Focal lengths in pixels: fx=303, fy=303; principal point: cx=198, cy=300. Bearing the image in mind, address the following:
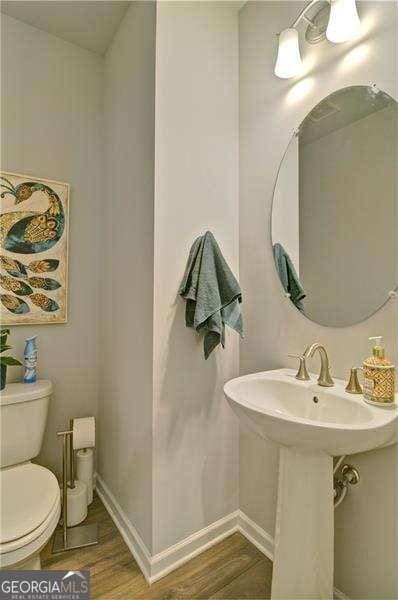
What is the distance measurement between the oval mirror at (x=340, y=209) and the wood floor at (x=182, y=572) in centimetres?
110

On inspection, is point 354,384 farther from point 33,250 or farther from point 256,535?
point 33,250

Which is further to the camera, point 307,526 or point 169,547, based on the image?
point 169,547

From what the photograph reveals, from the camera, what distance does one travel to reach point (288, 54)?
4.11 feet


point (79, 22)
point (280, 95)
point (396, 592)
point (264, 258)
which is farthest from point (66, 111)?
point (396, 592)

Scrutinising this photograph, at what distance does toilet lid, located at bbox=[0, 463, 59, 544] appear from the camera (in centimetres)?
103

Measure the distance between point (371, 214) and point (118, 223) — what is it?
1201 mm

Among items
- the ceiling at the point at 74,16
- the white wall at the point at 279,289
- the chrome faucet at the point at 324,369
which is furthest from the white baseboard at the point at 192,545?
the ceiling at the point at 74,16

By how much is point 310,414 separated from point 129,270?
101 cm

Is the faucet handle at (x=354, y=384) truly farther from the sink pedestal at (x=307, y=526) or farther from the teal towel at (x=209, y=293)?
the teal towel at (x=209, y=293)

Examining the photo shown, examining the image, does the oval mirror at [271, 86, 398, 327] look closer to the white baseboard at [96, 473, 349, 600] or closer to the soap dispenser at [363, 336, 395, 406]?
the soap dispenser at [363, 336, 395, 406]

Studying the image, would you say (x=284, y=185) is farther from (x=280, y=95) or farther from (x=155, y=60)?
(x=155, y=60)

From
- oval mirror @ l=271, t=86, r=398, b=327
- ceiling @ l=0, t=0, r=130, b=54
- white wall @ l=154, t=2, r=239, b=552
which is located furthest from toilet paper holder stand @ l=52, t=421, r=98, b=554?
ceiling @ l=0, t=0, r=130, b=54

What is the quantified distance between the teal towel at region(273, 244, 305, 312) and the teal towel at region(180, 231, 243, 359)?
0.21 metres

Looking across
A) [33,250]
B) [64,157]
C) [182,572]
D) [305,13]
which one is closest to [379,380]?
[182,572]
